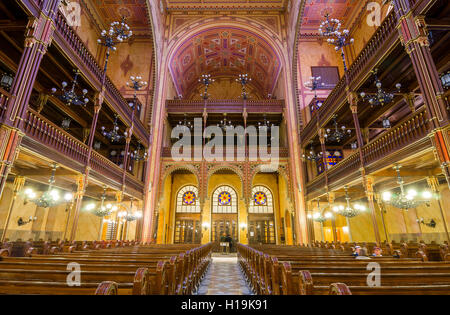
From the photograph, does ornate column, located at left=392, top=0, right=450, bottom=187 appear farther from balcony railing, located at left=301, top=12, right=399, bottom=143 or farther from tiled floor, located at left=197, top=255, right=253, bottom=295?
tiled floor, located at left=197, top=255, right=253, bottom=295

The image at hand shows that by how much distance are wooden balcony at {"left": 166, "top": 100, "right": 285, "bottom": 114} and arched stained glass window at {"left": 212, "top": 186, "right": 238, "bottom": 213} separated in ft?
25.8

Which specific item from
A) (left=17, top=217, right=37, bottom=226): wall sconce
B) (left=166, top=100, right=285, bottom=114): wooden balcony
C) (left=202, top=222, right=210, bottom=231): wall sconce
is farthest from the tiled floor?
(left=166, top=100, right=285, bottom=114): wooden balcony

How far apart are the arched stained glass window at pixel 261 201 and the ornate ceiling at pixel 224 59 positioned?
10.1m

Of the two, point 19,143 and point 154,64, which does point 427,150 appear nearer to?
point 19,143

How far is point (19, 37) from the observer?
7.75m

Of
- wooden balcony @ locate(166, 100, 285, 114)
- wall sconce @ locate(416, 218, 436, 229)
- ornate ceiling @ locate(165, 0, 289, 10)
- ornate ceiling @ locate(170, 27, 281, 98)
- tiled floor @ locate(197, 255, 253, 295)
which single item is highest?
ornate ceiling @ locate(165, 0, 289, 10)

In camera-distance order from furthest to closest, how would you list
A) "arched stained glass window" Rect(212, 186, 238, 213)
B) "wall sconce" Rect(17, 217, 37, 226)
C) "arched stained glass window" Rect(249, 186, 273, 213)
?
"arched stained glass window" Rect(249, 186, 273, 213) < "arched stained glass window" Rect(212, 186, 238, 213) < "wall sconce" Rect(17, 217, 37, 226)

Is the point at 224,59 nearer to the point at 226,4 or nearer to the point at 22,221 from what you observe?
the point at 226,4

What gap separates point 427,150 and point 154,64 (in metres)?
16.7

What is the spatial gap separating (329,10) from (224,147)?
13.8 m

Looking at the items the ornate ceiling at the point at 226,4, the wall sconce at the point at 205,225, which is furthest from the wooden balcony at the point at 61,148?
the ornate ceiling at the point at 226,4

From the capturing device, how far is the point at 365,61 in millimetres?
9055

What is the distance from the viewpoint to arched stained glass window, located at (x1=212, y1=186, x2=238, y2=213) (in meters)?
21.4

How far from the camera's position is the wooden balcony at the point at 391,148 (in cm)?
649
